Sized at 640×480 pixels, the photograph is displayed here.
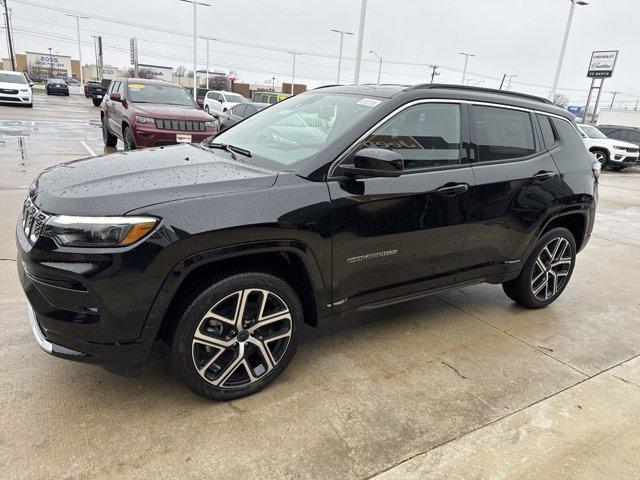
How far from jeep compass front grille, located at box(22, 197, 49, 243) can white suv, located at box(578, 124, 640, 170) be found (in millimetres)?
20459

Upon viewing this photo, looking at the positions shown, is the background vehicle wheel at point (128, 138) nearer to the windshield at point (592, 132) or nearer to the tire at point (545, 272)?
the tire at point (545, 272)

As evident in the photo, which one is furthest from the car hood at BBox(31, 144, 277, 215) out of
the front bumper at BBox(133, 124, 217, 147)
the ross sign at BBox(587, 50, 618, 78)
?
the ross sign at BBox(587, 50, 618, 78)

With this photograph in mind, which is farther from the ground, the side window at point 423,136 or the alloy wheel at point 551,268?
the side window at point 423,136

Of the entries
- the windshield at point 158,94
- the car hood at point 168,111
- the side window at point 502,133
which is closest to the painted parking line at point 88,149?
the windshield at point 158,94

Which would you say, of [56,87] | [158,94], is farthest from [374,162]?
[56,87]

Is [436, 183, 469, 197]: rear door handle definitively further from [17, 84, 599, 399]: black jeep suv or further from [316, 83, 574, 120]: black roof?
[316, 83, 574, 120]: black roof

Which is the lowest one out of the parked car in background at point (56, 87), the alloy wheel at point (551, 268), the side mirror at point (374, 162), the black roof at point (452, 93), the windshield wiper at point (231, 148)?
the parked car in background at point (56, 87)

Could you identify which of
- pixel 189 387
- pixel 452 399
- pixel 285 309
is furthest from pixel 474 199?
pixel 189 387

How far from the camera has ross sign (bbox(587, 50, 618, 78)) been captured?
33812mm

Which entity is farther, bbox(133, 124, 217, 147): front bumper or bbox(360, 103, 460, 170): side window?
bbox(133, 124, 217, 147): front bumper

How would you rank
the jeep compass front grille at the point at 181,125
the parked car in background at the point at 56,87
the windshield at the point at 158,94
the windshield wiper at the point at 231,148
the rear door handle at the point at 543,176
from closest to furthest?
the windshield wiper at the point at 231,148 < the rear door handle at the point at 543,176 < the jeep compass front grille at the point at 181,125 < the windshield at the point at 158,94 < the parked car in background at the point at 56,87

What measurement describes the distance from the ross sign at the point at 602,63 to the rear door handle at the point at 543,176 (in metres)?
37.1

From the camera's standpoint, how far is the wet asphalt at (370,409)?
2.31m

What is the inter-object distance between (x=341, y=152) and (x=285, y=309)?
0.97 metres
